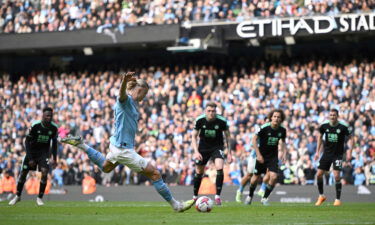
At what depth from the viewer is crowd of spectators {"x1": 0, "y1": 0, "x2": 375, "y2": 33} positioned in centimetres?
3159

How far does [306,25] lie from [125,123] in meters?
19.3

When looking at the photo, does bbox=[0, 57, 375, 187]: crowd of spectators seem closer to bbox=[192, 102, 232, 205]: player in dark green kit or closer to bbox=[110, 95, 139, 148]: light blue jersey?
bbox=[192, 102, 232, 205]: player in dark green kit

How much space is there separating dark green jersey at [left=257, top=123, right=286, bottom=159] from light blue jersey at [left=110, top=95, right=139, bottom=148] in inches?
243

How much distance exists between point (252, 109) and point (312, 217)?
17.3 m

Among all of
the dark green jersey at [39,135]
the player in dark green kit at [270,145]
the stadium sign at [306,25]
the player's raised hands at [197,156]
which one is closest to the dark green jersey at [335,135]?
the player in dark green kit at [270,145]

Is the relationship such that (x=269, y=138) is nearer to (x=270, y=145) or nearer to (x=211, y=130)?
(x=270, y=145)

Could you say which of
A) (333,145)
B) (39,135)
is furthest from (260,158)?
(39,135)

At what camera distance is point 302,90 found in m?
30.2

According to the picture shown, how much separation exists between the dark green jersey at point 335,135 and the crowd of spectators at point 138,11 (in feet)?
39.4

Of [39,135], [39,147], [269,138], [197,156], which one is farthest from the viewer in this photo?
[39,147]

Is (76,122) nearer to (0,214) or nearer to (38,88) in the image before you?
(38,88)

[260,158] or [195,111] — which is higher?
[195,111]

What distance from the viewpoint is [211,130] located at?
18422mm

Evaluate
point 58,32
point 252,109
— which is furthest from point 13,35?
point 252,109
